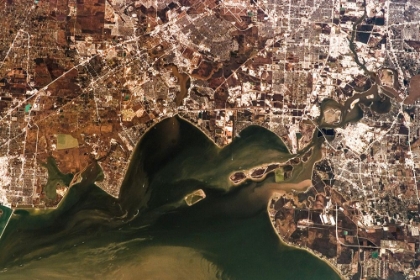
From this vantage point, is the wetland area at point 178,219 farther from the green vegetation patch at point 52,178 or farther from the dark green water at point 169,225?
the green vegetation patch at point 52,178

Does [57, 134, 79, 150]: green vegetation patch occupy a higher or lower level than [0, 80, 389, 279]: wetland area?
higher

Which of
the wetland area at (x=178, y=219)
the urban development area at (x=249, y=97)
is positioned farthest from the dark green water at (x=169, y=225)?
the urban development area at (x=249, y=97)

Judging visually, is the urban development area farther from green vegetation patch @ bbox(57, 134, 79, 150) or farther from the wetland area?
the wetland area

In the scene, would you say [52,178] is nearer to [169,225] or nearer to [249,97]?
[169,225]

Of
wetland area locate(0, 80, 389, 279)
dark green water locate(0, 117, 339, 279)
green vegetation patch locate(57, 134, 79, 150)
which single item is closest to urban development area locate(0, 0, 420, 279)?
green vegetation patch locate(57, 134, 79, 150)

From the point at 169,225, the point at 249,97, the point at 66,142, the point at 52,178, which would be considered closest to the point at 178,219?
the point at 169,225

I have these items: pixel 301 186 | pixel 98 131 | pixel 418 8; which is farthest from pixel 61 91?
pixel 418 8
